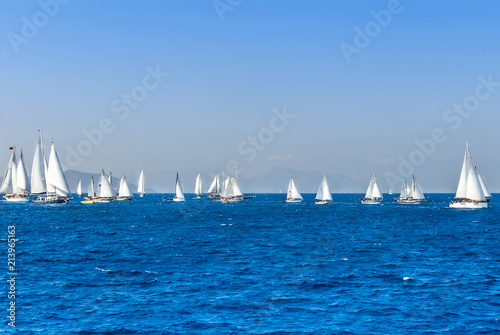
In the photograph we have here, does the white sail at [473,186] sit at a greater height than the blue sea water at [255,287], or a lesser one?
greater

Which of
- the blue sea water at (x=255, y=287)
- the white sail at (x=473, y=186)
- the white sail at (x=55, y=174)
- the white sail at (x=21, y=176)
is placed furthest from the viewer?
the white sail at (x=21, y=176)

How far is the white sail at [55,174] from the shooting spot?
506 ft

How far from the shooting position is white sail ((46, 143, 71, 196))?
154100 millimetres

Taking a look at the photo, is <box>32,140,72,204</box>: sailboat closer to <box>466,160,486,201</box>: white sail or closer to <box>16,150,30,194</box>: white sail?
<box>16,150,30,194</box>: white sail

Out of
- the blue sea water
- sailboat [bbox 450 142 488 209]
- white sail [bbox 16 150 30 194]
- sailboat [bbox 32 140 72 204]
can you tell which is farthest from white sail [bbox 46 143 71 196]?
sailboat [bbox 450 142 488 209]

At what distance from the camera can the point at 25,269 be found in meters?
46.8

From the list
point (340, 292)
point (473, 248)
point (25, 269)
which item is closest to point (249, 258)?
point (340, 292)

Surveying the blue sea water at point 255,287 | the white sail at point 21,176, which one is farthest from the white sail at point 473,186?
the white sail at point 21,176

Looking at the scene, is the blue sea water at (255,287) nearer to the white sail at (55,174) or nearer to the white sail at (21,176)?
the white sail at (55,174)

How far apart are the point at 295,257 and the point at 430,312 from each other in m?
23.6

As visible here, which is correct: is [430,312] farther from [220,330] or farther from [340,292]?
[220,330]

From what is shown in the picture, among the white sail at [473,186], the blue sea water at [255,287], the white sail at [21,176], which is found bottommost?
the blue sea water at [255,287]

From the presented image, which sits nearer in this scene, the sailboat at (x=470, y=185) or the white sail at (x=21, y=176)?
the sailboat at (x=470, y=185)

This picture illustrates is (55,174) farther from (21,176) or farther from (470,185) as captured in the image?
(470,185)
